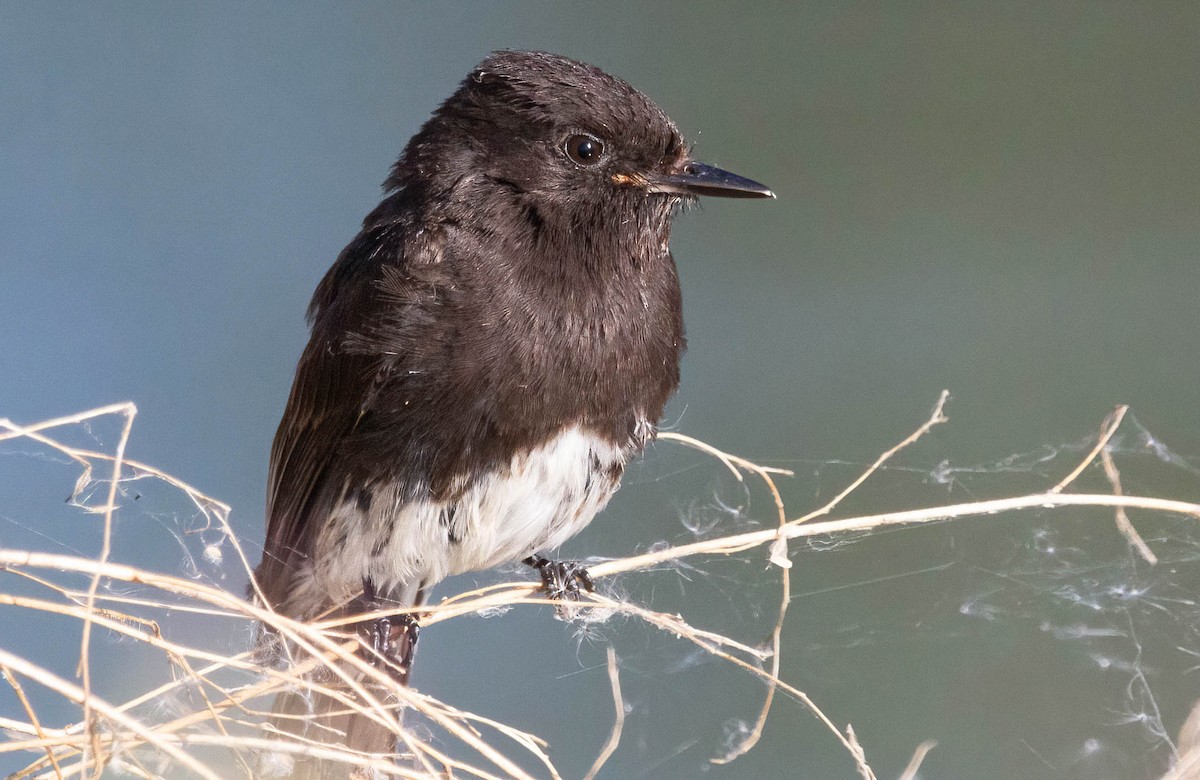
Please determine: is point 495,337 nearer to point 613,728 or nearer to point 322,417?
point 322,417

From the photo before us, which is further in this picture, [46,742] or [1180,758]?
[1180,758]

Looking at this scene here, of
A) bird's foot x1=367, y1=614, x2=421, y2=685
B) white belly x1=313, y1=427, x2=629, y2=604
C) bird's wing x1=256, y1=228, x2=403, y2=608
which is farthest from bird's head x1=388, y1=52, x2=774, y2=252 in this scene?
bird's foot x1=367, y1=614, x2=421, y2=685

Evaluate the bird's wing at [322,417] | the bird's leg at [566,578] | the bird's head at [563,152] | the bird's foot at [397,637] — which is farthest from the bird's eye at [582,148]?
the bird's foot at [397,637]

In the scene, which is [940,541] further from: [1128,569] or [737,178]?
[737,178]

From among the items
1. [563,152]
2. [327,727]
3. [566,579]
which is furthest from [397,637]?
[563,152]

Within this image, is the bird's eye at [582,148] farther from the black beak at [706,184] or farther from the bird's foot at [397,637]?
the bird's foot at [397,637]

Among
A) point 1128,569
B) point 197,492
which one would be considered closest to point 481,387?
point 197,492
